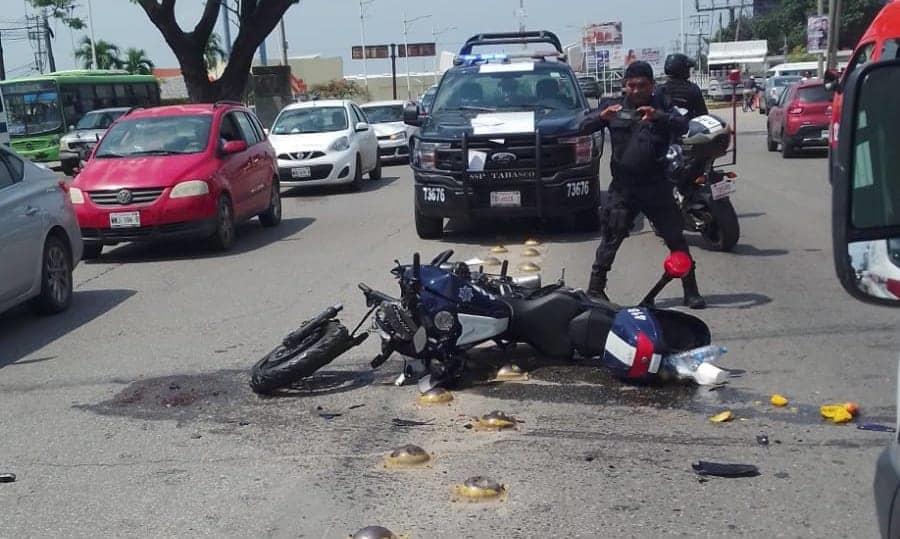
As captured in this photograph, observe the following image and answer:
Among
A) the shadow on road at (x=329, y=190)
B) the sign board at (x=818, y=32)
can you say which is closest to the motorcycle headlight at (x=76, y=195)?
the shadow on road at (x=329, y=190)

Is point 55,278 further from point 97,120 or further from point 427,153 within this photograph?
point 97,120

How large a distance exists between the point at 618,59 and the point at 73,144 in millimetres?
42920

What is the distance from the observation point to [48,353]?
323 inches

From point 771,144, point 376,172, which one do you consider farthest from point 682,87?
point 771,144

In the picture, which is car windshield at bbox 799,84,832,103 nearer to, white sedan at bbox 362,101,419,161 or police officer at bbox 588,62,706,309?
white sedan at bbox 362,101,419,161

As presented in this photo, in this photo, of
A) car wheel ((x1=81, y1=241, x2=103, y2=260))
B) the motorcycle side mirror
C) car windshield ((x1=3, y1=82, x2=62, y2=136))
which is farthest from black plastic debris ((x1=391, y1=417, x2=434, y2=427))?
car windshield ((x1=3, y1=82, x2=62, y2=136))

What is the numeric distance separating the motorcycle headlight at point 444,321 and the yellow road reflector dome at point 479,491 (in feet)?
4.98

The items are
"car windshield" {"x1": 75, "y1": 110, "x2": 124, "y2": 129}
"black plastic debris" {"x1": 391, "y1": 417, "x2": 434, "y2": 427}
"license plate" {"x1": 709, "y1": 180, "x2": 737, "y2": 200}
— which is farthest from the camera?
"car windshield" {"x1": 75, "y1": 110, "x2": 124, "y2": 129}

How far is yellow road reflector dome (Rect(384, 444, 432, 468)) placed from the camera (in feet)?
17.4

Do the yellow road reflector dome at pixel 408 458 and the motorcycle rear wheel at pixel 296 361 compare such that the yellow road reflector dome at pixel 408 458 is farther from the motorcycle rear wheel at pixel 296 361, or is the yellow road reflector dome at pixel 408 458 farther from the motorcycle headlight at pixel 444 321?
the motorcycle rear wheel at pixel 296 361

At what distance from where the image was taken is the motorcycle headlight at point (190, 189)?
12406 millimetres

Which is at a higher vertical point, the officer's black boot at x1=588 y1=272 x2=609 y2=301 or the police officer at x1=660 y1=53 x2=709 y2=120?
the police officer at x1=660 y1=53 x2=709 y2=120

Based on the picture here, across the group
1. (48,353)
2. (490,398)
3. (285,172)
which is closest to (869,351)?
(490,398)

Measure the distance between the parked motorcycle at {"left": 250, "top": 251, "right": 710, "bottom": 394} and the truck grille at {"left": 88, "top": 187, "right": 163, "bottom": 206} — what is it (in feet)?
20.3
